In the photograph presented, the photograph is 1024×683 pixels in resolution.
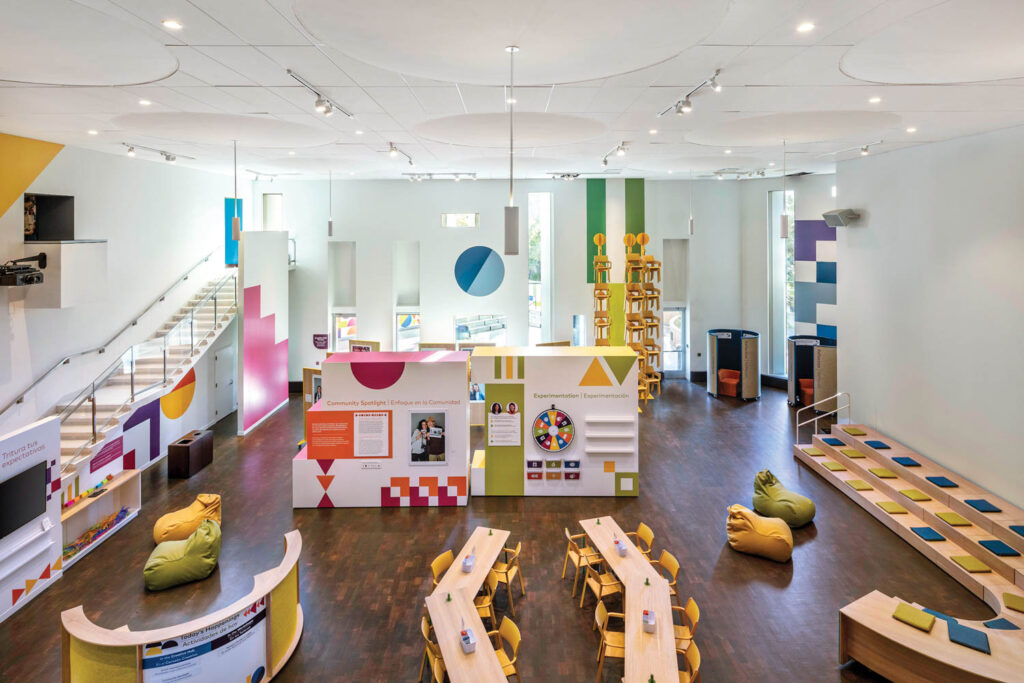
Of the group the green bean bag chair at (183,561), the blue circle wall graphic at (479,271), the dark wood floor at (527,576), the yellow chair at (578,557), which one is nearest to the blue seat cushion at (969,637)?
the dark wood floor at (527,576)

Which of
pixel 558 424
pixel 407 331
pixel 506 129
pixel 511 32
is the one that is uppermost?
pixel 506 129

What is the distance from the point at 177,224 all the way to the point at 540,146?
24.6 ft

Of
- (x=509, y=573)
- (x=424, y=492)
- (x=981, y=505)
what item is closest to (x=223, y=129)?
(x=424, y=492)

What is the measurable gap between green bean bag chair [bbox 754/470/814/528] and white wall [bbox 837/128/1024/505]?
7.89ft

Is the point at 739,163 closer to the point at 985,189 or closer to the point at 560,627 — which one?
the point at 985,189

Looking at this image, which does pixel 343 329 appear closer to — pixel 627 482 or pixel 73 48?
pixel 627 482

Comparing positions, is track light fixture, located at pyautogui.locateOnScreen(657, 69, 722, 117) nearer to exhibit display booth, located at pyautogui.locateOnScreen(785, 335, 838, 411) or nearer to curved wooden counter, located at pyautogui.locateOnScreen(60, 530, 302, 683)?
curved wooden counter, located at pyautogui.locateOnScreen(60, 530, 302, 683)

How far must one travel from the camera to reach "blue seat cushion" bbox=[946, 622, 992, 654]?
16.3 ft

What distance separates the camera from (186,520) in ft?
26.4

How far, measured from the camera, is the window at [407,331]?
54.6 feet

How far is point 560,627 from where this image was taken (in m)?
6.17

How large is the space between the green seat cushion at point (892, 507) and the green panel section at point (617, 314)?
321 inches

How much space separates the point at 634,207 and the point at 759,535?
36.4ft

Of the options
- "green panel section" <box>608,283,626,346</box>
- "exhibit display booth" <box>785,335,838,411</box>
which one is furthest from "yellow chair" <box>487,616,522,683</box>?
"green panel section" <box>608,283,626,346</box>
